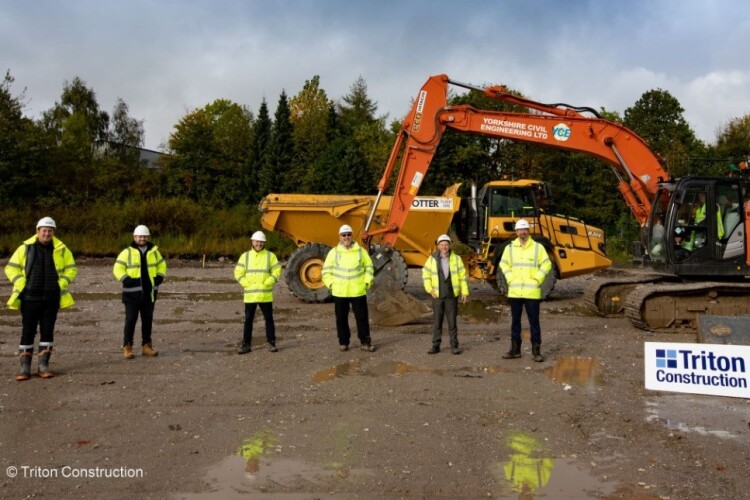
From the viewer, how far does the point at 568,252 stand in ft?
51.4

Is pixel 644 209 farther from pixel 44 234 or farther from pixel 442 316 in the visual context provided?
pixel 44 234

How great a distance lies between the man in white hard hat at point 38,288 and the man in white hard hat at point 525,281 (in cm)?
581

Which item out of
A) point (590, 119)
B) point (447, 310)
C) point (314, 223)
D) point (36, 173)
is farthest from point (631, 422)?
point (36, 173)

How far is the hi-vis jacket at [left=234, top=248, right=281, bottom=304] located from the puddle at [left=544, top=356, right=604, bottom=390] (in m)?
4.08

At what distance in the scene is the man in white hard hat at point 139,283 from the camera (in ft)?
31.0

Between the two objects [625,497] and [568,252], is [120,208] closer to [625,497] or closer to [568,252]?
[568,252]

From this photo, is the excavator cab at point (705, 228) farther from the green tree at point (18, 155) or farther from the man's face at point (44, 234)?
the green tree at point (18, 155)

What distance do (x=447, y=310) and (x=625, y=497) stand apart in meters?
5.27

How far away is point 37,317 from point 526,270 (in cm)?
629

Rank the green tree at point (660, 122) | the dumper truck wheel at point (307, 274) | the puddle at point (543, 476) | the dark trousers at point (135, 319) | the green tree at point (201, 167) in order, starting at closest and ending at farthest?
1. the puddle at point (543, 476)
2. the dark trousers at point (135, 319)
3. the dumper truck wheel at point (307, 274)
4. the green tree at point (660, 122)
5. the green tree at point (201, 167)

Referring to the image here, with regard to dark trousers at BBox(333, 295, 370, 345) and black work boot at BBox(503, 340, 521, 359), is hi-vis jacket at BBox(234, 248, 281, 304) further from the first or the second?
black work boot at BBox(503, 340, 521, 359)

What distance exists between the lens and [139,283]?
377 inches

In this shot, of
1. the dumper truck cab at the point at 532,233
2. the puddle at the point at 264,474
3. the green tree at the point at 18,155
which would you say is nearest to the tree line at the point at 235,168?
the green tree at the point at 18,155

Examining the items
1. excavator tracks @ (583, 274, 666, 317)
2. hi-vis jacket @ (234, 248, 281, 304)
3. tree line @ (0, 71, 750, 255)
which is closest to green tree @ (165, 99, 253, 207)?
tree line @ (0, 71, 750, 255)
